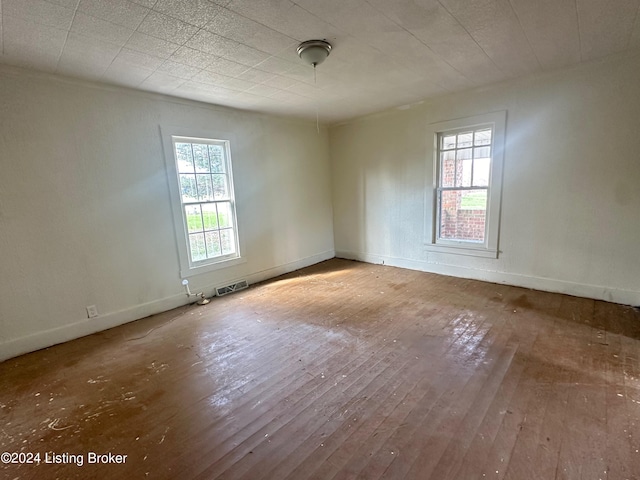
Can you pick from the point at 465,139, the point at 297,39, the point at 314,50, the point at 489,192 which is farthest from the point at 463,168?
the point at 297,39

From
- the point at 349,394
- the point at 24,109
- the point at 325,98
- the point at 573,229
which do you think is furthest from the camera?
the point at 325,98

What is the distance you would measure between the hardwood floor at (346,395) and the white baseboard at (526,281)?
162 mm

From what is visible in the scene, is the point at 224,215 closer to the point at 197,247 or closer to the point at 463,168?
the point at 197,247

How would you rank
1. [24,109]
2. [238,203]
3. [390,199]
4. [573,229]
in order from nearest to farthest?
[24,109], [573,229], [238,203], [390,199]

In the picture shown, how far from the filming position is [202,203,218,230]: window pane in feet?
13.1

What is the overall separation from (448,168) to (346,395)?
3.53 m

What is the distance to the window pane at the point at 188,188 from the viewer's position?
148 inches

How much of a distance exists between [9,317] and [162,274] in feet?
4.34

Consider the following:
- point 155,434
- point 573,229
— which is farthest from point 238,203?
point 573,229

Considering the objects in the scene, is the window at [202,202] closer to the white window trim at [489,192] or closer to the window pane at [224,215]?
the window pane at [224,215]

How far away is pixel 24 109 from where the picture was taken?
2.65m

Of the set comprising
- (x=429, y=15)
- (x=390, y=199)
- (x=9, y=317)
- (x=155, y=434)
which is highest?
(x=429, y=15)

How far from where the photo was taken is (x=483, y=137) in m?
3.93

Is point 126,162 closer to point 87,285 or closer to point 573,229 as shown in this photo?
point 87,285
